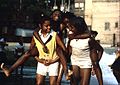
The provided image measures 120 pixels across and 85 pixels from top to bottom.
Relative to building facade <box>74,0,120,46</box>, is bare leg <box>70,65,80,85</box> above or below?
above

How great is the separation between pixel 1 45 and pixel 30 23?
194 feet

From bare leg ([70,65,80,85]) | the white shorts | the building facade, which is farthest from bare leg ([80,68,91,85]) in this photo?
the building facade

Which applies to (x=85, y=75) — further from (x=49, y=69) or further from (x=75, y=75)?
(x=49, y=69)

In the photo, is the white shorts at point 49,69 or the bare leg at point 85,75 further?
the bare leg at point 85,75

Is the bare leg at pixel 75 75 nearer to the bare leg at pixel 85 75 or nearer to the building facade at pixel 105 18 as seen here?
the bare leg at pixel 85 75

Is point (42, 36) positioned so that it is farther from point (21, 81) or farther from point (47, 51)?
point (21, 81)

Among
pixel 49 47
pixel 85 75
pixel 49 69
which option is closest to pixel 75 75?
pixel 85 75

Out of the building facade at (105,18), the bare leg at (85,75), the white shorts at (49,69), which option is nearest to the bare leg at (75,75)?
the bare leg at (85,75)

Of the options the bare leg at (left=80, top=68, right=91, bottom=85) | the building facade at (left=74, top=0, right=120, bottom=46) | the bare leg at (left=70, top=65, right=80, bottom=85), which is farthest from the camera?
the building facade at (left=74, top=0, right=120, bottom=46)

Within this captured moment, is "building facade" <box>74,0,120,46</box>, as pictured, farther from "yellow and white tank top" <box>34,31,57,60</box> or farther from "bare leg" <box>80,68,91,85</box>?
"yellow and white tank top" <box>34,31,57,60</box>

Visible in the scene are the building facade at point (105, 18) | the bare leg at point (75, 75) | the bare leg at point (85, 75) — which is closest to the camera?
the bare leg at point (85, 75)

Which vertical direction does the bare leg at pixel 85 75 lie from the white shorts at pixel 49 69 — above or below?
below

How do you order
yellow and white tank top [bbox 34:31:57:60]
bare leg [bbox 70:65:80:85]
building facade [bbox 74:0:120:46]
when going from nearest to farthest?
1. yellow and white tank top [bbox 34:31:57:60]
2. bare leg [bbox 70:65:80:85]
3. building facade [bbox 74:0:120:46]

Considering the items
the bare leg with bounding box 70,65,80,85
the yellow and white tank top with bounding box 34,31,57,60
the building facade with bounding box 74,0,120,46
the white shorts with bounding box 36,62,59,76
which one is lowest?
the building facade with bounding box 74,0,120,46
